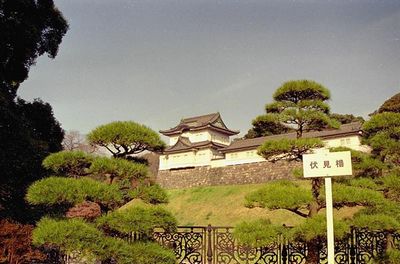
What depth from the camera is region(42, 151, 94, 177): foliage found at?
541 centimetres

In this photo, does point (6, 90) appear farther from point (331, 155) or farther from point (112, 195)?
point (331, 155)

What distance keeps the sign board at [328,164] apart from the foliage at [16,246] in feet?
14.6

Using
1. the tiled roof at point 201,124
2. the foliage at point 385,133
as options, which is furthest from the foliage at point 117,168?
the tiled roof at point 201,124

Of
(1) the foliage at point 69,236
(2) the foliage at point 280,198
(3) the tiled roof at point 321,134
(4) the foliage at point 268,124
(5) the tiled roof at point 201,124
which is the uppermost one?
(5) the tiled roof at point 201,124

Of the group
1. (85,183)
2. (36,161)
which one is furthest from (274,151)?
(36,161)

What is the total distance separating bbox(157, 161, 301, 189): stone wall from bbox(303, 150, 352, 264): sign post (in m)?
22.0

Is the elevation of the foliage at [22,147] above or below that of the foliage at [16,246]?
above

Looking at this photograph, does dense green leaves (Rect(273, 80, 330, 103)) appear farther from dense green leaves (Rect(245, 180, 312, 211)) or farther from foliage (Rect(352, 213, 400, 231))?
foliage (Rect(352, 213, 400, 231))

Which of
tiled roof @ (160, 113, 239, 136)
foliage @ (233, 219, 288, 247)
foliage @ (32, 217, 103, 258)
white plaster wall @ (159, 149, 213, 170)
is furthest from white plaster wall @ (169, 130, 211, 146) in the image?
foliage @ (32, 217, 103, 258)

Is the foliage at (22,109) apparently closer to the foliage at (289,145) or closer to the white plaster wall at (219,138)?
the foliage at (289,145)

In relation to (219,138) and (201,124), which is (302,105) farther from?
(219,138)

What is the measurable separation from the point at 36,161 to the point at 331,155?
571 centimetres

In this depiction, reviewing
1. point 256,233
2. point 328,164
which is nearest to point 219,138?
point 256,233

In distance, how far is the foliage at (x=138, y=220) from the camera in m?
5.22
